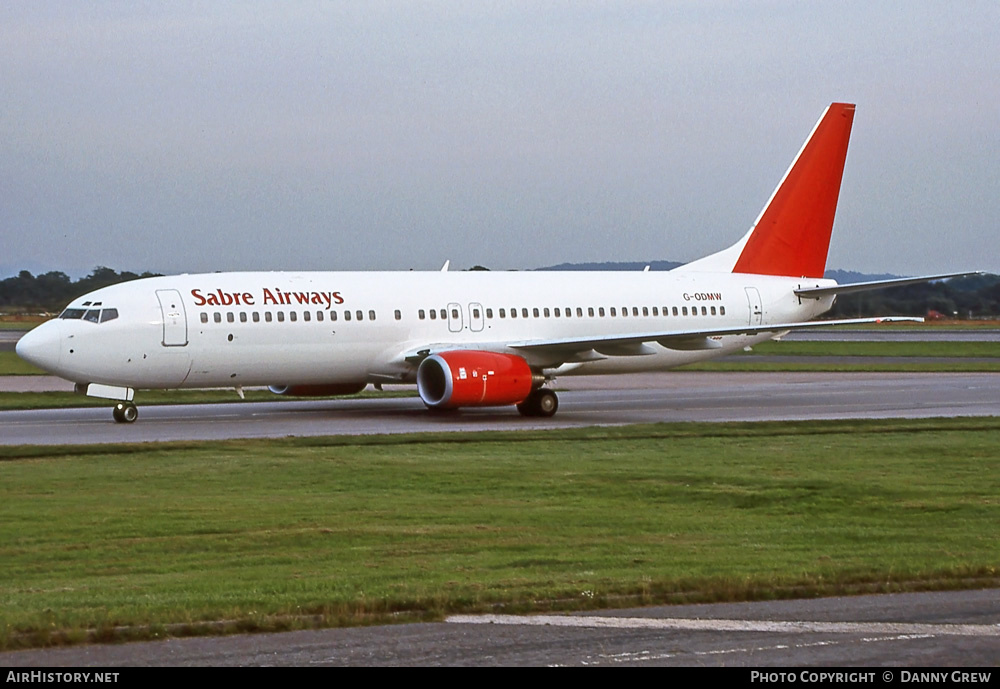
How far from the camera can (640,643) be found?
909 centimetres

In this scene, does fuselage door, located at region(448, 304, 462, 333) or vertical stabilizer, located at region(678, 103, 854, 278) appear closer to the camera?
fuselage door, located at region(448, 304, 462, 333)

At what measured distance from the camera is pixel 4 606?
408 inches

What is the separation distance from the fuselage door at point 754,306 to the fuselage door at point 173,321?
1568 cm

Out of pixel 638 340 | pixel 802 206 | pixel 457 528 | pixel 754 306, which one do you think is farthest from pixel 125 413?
pixel 802 206

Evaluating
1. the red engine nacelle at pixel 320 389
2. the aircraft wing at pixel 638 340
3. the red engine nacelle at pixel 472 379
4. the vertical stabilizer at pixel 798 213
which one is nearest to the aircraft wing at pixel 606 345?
the aircraft wing at pixel 638 340

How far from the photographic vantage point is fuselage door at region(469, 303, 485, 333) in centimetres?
3381

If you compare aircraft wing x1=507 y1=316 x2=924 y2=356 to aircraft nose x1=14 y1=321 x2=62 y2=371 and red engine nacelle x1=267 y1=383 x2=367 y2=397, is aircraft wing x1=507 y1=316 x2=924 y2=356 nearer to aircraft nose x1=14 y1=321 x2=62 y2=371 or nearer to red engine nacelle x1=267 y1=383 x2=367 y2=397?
red engine nacelle x1=267 y1=383 x2=367 y2=397

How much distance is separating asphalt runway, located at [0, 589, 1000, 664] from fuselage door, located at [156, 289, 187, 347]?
2070 centimetres

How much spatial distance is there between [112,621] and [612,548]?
16.5 feet

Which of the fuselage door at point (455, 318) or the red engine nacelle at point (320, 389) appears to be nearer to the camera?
the red engine nacelle at point (320, 389)

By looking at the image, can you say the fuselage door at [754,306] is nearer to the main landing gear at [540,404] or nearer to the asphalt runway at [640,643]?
the main landing gear at [540,404]

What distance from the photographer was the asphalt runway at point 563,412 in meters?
27.8

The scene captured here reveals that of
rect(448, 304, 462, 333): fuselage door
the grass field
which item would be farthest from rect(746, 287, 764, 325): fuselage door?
the grass field
